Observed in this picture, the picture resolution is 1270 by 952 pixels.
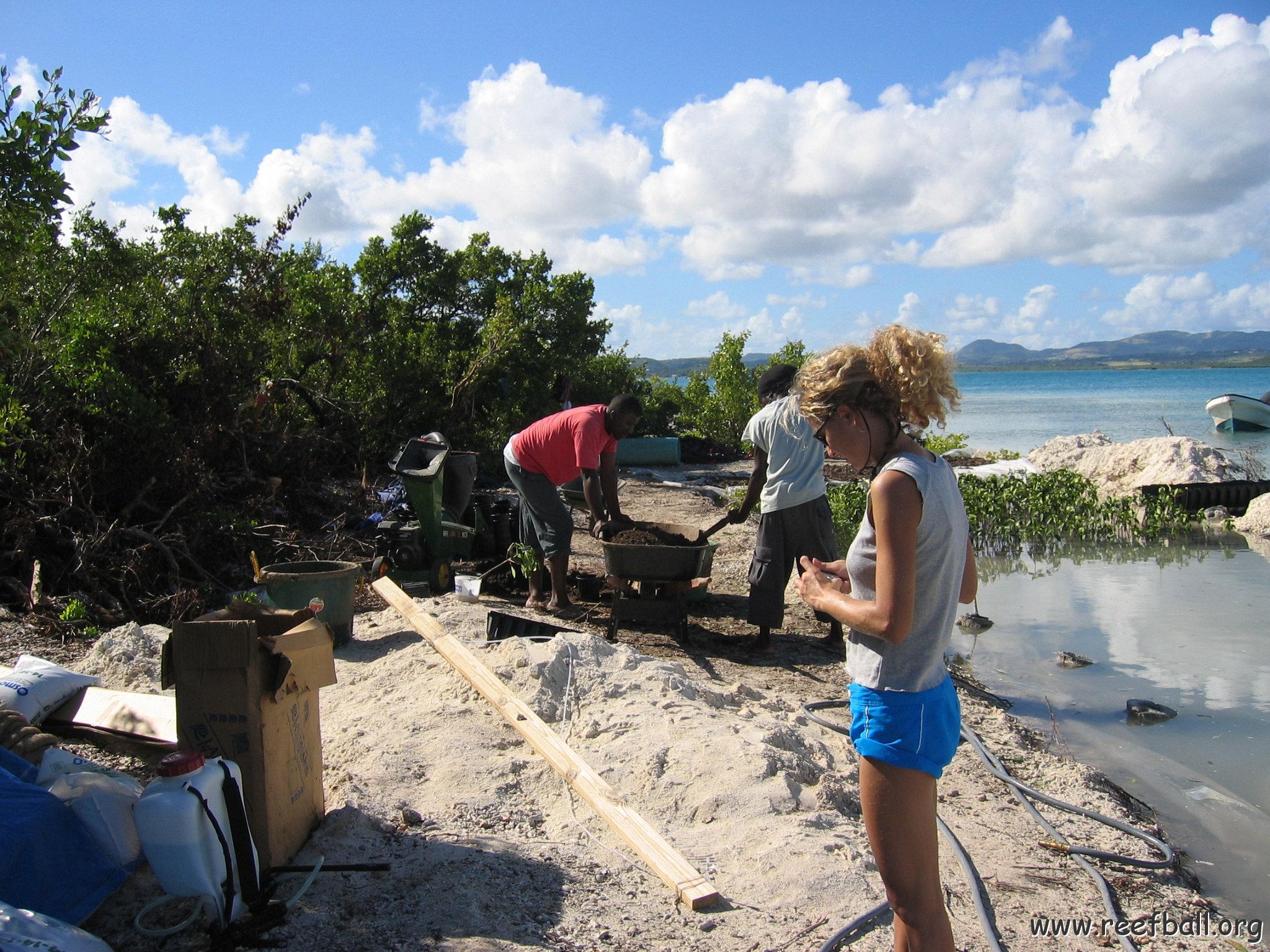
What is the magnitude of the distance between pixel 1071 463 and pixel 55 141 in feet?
56.1

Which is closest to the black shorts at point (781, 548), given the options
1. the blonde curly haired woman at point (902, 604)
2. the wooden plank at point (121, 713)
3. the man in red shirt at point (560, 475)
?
the man in red shirt at point (560, 475)

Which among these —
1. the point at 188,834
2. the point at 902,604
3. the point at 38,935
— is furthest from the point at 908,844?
the point at 38,935

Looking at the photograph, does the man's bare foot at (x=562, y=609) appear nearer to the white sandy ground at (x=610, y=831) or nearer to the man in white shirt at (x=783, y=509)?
the white sandy ground at (x=610, y=831)

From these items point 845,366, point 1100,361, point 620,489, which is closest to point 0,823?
point 845,366

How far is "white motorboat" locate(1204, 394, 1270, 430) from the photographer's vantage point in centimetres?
2856

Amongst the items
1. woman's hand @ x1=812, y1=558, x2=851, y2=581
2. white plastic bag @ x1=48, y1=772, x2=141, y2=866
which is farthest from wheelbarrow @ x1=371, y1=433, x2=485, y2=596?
woman's hand @ x1=812, y1=558, x2=851, y2=581

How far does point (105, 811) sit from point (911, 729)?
8.13 feet

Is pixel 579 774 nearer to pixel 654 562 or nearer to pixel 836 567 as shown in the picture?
pixel 836 567

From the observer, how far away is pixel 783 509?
6.18 m

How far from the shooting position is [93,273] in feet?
29.7

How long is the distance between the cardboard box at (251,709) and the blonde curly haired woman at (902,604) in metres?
1.86

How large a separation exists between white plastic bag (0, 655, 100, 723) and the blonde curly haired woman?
362cm

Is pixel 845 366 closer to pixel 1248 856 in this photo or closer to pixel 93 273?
pixel 1248 856

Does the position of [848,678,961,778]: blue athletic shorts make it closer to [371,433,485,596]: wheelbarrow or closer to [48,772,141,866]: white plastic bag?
[48,772,141,866]: white plastic bag
